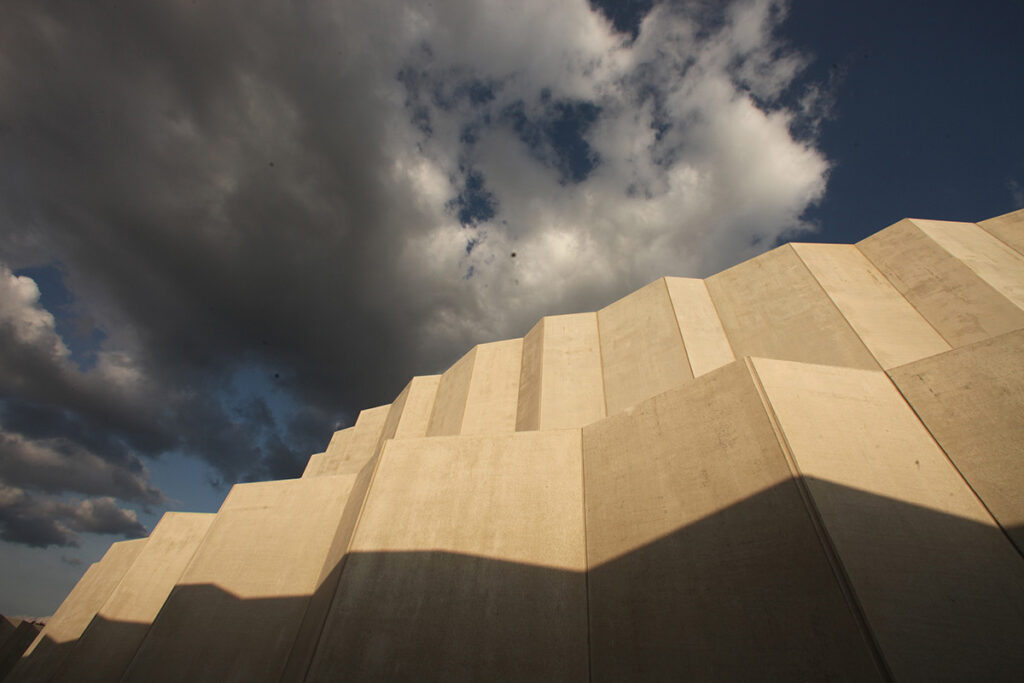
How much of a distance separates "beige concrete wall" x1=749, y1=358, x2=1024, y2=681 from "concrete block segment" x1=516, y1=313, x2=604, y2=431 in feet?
19.5

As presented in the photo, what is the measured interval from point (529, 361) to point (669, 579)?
8.56 meters

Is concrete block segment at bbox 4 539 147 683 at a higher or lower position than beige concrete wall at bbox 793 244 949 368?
lower

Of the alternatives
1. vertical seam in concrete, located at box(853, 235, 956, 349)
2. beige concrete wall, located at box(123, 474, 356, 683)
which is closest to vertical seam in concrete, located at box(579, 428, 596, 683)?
beige concrete wall, located at box(123, 474, 356, 683)

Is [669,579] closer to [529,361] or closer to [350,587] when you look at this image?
[350,587]

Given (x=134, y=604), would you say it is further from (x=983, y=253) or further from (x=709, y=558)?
(x=983, y=253)

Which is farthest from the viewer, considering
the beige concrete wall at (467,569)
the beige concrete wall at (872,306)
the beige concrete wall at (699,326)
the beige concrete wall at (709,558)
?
the beige concrete wall at (699,326)

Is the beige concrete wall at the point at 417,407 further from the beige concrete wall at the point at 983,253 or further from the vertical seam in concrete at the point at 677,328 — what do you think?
the beige concrete wall at the point at 983,253

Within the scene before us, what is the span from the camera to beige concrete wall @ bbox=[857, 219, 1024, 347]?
779 centimetres

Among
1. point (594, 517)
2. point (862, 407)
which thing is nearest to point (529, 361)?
point (594, 517)

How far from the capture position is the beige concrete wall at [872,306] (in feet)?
27.1

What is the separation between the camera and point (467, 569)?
670 cm

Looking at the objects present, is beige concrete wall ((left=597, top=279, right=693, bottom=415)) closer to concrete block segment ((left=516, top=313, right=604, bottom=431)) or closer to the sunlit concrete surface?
the sunlit concrete surface

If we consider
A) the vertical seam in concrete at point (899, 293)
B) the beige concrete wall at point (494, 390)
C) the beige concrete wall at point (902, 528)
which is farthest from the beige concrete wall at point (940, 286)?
the beige concrete wall at point (494, 390)

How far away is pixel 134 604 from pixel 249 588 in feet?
23.0
